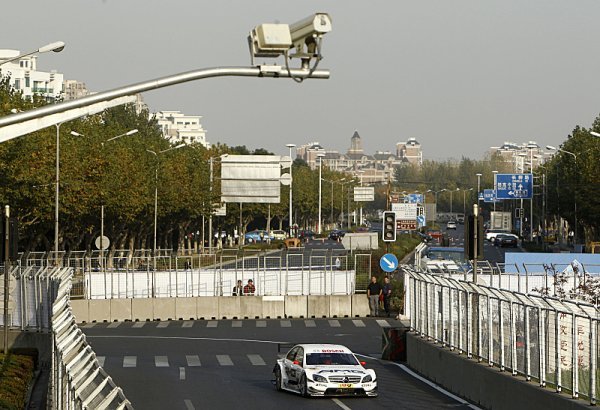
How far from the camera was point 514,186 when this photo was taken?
123 m

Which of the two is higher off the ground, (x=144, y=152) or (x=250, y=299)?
(x=144, y=152)

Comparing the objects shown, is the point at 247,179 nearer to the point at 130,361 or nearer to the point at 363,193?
the point at 130,361

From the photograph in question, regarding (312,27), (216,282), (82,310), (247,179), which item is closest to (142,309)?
(82,310)

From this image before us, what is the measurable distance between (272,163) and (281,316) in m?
18.2

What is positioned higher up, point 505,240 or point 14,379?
point 505,240

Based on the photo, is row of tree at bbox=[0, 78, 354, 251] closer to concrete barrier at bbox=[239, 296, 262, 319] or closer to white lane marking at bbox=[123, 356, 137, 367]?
concrete barrier at bbox=[239, 296, 262, 319]

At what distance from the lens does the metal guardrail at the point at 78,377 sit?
39.9 ft

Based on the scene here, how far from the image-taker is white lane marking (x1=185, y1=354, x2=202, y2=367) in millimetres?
38969

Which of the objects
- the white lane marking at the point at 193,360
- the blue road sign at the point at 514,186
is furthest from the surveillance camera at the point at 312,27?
the blue road sign at the point at 514,186

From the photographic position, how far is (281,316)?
62625mm

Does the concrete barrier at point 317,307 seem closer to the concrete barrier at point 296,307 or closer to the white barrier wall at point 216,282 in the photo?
the concrete barrier at point 296,307

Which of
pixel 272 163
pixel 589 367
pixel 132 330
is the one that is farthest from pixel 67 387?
pixel 272 163

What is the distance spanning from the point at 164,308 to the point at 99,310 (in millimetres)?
2919

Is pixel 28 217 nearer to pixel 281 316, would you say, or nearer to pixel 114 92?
pixel 281 316
